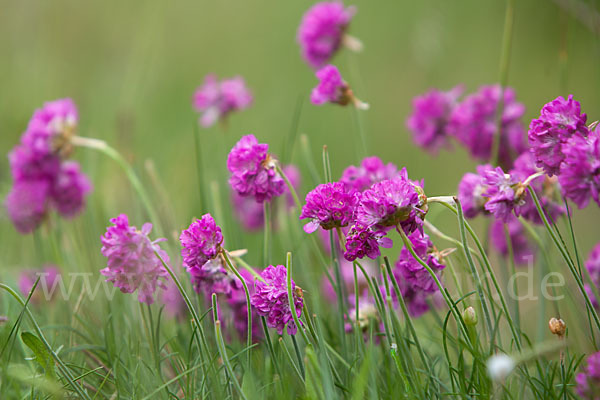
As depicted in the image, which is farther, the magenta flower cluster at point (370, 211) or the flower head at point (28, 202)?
the flower head at point (28, 202)

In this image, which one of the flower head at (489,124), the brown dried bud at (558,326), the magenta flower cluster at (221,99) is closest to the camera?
the brown dried bud at (558,326)

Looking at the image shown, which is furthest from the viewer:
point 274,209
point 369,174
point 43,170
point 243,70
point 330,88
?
point 243,70

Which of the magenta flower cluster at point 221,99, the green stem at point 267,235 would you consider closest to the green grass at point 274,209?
the green stem at point 267,235

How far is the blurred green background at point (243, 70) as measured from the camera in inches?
104

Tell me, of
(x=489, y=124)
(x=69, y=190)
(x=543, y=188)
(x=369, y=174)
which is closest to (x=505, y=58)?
(x=489, y=124)

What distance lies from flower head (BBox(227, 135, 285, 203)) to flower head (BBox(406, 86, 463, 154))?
62cm

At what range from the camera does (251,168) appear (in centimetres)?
96

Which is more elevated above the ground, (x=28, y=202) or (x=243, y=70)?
(x=243, y=70)

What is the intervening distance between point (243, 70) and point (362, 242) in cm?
338

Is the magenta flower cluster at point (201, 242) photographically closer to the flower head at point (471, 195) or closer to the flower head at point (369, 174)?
the flower head at point (369, 174)

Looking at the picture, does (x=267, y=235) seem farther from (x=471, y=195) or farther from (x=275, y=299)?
(x=471, y=195)

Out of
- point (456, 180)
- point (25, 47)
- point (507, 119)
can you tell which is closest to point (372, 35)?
point (456, 180)

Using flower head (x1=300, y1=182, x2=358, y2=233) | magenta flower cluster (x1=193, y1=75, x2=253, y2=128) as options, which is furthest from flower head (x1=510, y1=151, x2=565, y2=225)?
magenta flower cluster (x1=193, y1=75, x2=253, y2=128)

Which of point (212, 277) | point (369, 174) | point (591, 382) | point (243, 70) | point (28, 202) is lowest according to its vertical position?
point (591, 382)
